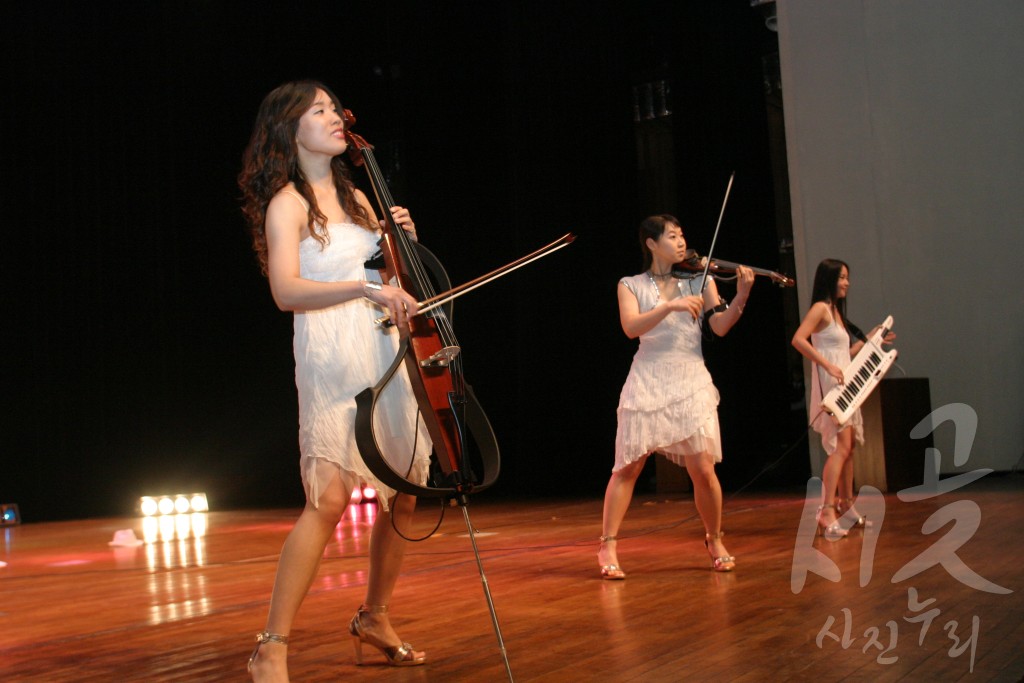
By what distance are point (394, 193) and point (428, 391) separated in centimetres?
743

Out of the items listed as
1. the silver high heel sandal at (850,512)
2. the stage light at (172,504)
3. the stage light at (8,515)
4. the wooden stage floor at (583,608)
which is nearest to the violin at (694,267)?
the wooden stage floor at (583,608)

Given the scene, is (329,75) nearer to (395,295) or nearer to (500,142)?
(500,142)

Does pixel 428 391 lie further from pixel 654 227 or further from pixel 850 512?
pixel 850 512

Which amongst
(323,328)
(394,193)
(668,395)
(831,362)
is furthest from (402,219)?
(394,193)

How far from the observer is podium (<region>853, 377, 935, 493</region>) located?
290 inches

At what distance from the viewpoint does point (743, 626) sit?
273cm

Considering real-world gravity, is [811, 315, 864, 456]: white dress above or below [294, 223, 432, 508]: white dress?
below

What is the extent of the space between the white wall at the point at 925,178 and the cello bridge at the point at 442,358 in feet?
22.1

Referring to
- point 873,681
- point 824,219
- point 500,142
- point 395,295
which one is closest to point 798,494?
point 824,219

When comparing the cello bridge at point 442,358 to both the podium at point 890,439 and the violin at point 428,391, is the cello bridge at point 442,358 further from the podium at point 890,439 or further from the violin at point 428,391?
the podium at point 890,439

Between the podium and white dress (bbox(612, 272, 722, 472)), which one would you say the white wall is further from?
white dress (bbox(612, 272, 722, 472))

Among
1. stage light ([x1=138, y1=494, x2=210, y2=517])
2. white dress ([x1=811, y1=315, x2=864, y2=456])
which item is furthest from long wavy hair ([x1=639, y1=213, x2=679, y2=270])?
stage light ([x1=138, y1=494, x2=210, y2=517])

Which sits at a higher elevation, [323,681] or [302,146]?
[302,146]

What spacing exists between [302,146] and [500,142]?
674 centimetres
